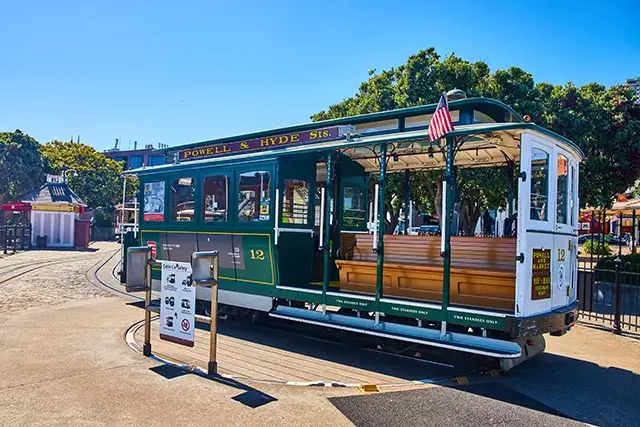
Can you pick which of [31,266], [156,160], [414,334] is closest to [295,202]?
[414,334]

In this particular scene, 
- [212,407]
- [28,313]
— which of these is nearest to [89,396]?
[212,407]

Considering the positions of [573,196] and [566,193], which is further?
[573,196]

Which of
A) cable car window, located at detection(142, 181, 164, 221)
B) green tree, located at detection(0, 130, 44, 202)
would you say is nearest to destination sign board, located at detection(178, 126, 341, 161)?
cable car window, located at detection(142, 181, 164, 221)

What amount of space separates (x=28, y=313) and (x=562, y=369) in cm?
915

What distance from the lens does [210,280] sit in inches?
235

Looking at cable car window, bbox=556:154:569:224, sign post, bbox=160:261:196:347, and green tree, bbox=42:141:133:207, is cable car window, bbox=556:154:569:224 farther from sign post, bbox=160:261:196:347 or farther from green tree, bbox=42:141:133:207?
green tree, bbox=42:141:133:207

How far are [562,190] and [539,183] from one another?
2.36 ft

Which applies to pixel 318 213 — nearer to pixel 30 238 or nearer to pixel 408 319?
pixel 408 319

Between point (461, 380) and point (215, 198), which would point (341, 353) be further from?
point (215, 198)

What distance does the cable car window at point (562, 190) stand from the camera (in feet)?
21.3

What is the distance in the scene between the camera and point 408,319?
23.0 ft

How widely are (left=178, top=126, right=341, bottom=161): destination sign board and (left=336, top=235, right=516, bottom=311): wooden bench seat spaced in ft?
5.51

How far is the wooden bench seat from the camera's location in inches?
243

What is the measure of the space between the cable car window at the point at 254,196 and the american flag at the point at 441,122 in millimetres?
2942
